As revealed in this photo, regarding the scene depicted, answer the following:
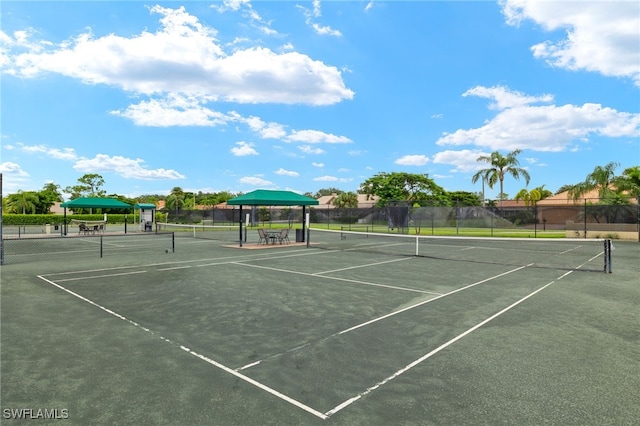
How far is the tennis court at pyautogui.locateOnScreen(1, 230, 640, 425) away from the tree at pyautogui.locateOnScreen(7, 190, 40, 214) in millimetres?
62191

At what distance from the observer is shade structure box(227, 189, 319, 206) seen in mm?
21797

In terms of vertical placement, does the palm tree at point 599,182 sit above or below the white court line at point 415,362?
above

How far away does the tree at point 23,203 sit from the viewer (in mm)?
59500

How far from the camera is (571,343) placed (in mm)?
5492

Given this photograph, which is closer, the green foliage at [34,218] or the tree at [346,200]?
the green foliage at [34,218]

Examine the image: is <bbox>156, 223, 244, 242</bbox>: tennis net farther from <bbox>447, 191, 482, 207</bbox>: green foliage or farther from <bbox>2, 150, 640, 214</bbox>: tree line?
<bbox>447, 191, 482, 207</bbox>: green foliage

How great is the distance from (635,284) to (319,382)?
34.7ft

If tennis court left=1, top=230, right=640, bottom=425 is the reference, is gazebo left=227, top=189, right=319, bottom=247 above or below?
above

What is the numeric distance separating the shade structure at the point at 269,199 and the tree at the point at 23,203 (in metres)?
55.3

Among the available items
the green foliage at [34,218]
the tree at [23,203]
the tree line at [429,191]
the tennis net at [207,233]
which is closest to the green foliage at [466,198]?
the tree line at [429,191]

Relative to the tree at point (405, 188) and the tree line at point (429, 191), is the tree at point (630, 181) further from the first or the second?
the tree at point (405, 188)

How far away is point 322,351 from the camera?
16.9 feet

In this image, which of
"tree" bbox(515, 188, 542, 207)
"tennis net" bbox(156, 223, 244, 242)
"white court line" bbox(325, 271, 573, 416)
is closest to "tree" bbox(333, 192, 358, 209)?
"tree" bbox(515, 188, 542, 207)

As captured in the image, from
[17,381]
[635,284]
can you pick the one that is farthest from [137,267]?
[635,284]
